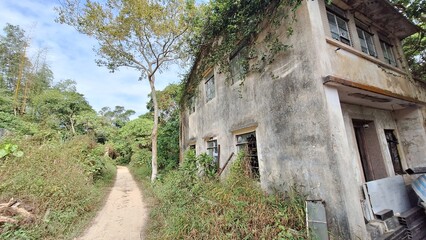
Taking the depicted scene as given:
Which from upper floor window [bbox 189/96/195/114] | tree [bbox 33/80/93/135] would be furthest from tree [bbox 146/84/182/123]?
tree [bbox 33/80/93/135]

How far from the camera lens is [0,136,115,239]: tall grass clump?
13.1 feet

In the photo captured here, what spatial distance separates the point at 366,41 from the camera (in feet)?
17.9

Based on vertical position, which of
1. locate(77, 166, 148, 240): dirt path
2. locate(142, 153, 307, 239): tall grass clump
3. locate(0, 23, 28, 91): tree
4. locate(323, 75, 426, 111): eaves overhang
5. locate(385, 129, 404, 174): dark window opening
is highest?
locate(0, 23, 28, 91): tree

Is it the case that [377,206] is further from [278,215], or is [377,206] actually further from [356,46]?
[356,46]

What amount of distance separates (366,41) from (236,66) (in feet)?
12.9

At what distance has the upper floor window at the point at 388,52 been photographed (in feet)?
20.0

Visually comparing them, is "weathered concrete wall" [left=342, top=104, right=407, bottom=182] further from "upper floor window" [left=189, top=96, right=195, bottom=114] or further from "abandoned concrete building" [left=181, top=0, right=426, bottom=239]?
"upper floor window" [left=189, top=96, right=195, bottom=114]

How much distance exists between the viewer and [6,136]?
668 centimetres

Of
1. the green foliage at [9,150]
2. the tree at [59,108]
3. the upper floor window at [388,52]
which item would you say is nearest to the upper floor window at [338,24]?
the upper floor window at [388,52]

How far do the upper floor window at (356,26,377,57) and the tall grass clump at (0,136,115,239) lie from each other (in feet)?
29.7

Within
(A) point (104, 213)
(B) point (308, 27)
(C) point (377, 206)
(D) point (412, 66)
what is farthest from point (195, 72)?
(D) point (412, 66)

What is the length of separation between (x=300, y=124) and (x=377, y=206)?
2249 mm

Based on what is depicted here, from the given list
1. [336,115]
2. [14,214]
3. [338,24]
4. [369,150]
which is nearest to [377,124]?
[369,150]

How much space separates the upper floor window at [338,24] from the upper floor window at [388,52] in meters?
2.53
